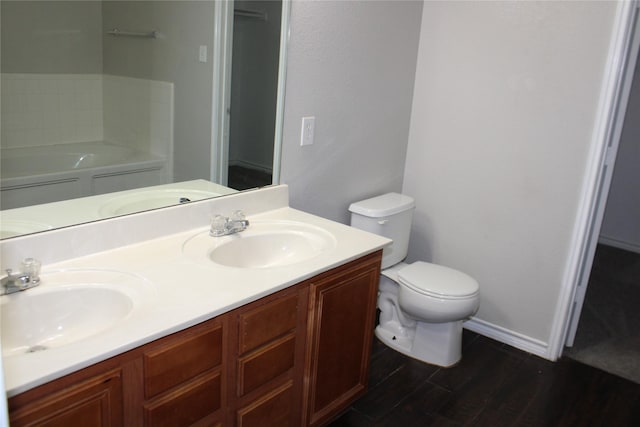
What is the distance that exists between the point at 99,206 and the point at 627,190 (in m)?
4.31

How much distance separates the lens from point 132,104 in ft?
5.97

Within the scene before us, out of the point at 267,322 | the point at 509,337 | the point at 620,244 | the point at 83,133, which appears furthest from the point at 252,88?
the point at 620,244

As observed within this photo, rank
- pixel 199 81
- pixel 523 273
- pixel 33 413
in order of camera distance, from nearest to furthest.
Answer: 1. pixel 33 413
2. pixel 199 81
3. pixel 523 273

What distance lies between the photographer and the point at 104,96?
1734 millimetres

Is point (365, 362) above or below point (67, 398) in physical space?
below

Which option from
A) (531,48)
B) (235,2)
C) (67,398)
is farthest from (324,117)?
(67,398)

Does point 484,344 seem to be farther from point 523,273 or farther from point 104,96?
point 104,96

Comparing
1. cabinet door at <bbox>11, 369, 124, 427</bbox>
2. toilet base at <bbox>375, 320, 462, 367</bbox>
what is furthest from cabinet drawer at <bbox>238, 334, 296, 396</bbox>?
toilet base at <bbox>375, 320, 462, 367</bbox>

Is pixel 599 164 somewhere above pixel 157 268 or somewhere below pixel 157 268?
above

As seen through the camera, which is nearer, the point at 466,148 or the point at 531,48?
the point at 531,48

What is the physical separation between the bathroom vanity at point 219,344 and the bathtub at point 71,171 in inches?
5.5

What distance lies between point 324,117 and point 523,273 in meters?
1.36

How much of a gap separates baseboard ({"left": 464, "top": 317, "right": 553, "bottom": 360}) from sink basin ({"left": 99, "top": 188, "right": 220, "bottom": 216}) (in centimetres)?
180

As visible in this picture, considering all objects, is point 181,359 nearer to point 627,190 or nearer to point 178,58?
point 178,58
